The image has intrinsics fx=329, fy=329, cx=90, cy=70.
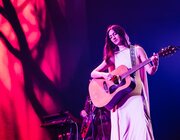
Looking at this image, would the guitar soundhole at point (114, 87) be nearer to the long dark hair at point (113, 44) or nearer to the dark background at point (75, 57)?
the long dark hair at point (113, 44)

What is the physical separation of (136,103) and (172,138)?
131cm

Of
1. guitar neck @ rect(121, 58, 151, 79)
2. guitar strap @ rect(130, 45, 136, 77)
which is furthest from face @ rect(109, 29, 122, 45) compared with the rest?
guitar neck @ rect(121, 58, 151, 79)

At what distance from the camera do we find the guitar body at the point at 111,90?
379cm

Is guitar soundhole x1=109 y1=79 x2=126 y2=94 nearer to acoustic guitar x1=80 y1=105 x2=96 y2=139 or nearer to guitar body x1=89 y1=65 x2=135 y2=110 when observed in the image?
guitar body x1=89 y1=65 x2=135 y2=110

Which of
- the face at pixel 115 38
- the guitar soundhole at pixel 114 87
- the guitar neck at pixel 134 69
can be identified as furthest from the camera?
the face at pixel 115 38

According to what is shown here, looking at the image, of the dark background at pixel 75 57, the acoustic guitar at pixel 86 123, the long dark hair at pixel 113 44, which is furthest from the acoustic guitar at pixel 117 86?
the dark background at pixel 75 57

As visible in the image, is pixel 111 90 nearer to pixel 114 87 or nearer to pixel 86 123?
pixel 114 87

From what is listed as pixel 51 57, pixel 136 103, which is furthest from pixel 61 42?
pixel 136 103

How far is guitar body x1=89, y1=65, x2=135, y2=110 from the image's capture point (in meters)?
3.79

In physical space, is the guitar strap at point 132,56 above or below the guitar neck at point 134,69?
above

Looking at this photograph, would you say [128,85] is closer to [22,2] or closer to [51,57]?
[51,57]

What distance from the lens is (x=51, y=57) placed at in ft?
17.9

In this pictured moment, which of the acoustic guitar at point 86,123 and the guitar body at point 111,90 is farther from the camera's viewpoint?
the acoustic guitar at point 86,123

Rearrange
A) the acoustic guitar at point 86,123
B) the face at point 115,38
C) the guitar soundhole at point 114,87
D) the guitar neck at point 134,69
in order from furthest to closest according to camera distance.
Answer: the acoustic guitar at point 86,123, the face at point 115,38, the guitar soundhole at point 114,87, the guitar neck at point 134,69
